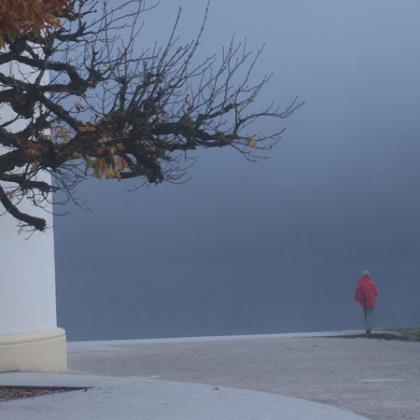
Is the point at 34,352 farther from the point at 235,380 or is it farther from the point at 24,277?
the point at 235,380

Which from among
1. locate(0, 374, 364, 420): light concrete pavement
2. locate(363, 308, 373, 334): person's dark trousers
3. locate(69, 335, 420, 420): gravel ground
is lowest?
locate(69, 335, 420, 420): gravel ground

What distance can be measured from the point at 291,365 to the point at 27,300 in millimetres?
5598

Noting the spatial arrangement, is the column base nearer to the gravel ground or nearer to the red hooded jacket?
the gravel ground

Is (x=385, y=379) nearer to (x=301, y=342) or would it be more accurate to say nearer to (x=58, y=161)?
(x=58, y=161)

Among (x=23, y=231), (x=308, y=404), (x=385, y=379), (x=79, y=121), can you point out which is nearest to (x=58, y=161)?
(x=79, y=121)

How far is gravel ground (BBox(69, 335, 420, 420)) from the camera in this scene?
1535 centimetres

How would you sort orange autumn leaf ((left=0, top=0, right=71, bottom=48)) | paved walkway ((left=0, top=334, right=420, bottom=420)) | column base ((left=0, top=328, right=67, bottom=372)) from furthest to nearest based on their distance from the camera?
column base ((left=0, top=328, right=67, bottom=372))
paved walkway ((left=0, top=334, right=420, bottom=420))
orange autumn leaf ((left=0, top=0, right=71, bottom=48))

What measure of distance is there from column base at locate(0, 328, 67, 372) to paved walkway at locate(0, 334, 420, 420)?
69 centimetres

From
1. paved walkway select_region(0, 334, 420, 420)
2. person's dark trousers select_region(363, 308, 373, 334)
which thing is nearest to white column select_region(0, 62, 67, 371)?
paved walkway select_region(0, 334, 420, 420)

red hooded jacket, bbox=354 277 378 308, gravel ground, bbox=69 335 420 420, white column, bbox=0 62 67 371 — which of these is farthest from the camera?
red hooded jacket, bbox=354 277 378 308

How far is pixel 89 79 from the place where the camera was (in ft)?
43.0

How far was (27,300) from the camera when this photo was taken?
722 inches

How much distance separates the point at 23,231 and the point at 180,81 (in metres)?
5.79

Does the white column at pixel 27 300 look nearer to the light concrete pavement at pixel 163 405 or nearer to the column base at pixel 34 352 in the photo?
the column base at pixel 34 352
